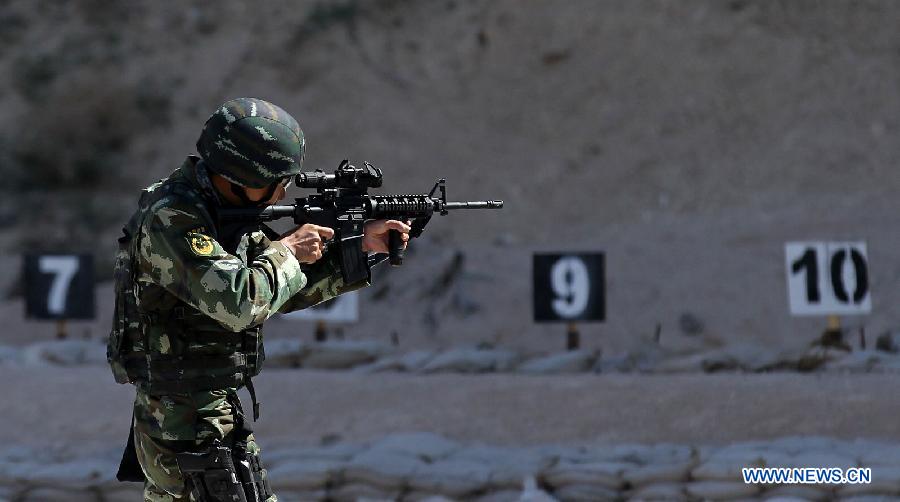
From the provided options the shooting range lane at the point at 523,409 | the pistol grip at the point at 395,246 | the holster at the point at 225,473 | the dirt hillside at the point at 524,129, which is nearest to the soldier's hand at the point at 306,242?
the pistol grip at the point at 395,246

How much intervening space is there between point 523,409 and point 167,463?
4.13 meters

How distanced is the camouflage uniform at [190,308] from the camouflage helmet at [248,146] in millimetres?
65

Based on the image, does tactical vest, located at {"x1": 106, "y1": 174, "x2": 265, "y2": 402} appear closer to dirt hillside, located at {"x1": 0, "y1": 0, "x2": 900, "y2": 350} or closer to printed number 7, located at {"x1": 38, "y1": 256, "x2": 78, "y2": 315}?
printed number 7, located at {"x1": 38, "y1": 256, "x2": 78, "y2": 315}

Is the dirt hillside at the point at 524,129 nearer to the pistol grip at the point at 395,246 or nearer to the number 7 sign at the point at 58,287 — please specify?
the number 7 sign at the point at 58,287

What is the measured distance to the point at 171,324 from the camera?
3.48 meters

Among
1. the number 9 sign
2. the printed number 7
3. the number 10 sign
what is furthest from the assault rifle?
the printed number 7

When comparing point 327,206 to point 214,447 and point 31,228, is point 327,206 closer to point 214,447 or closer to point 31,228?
point 214,447

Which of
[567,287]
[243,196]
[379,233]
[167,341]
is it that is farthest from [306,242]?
[567,287]

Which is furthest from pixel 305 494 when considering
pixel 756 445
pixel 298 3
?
pixel 298 3

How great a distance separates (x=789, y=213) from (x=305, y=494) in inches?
379

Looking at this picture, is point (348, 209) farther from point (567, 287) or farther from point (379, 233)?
point (567, 287)

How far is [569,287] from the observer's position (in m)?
10.0

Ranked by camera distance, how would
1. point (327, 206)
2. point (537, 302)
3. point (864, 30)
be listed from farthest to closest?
point (864, 30), point (537, 302), point (327, 206)

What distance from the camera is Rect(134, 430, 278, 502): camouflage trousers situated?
11.4 feet
